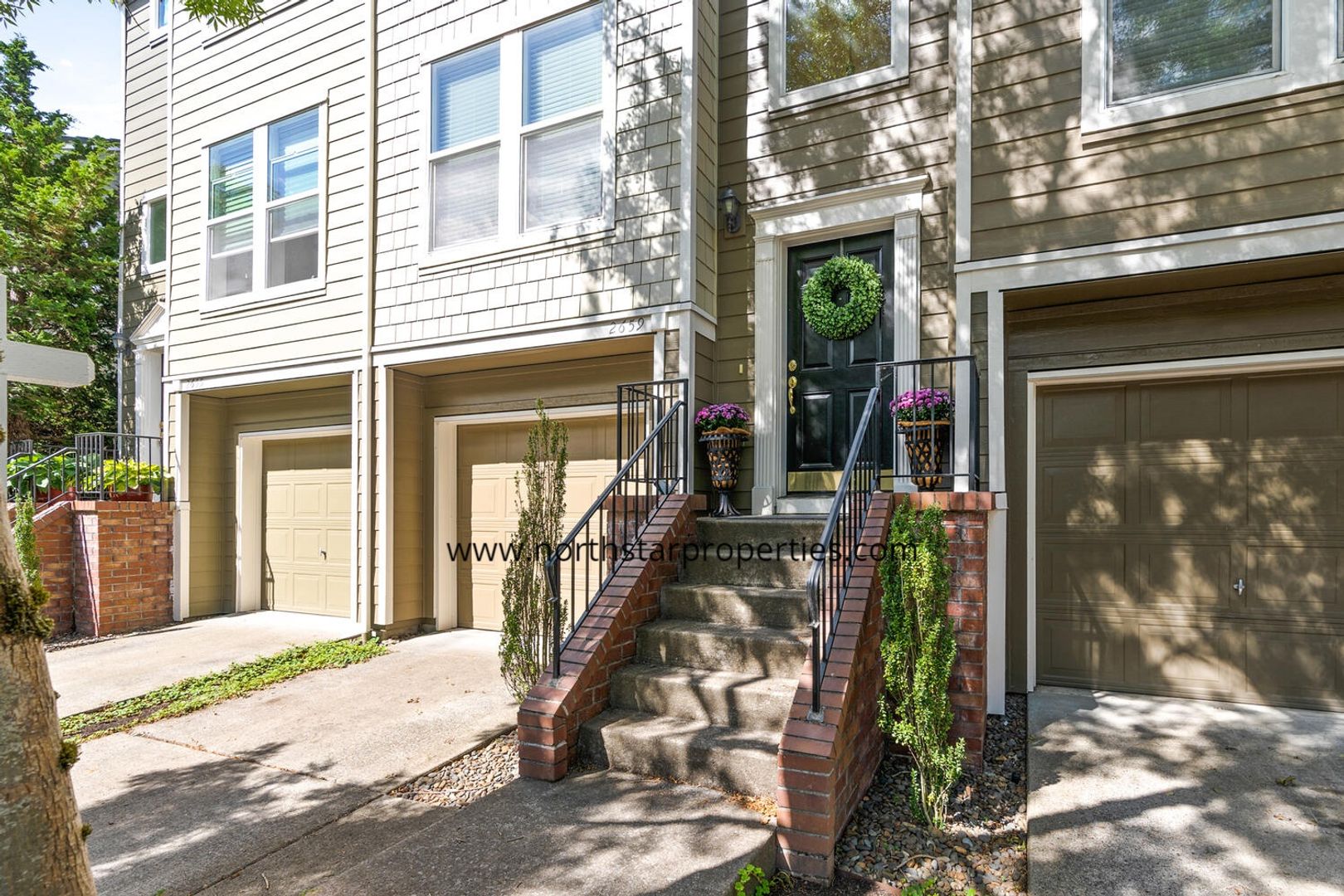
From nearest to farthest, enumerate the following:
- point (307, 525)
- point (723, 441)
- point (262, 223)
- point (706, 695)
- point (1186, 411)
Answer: point (706, 695) → point (1186, 411) → point (723, 441) → point (262, 223) → point (307, 525)

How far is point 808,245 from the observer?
5258mm

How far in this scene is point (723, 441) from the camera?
490 cm

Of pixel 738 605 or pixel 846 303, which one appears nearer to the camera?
pixel 738 605

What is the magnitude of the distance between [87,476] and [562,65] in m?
6.32

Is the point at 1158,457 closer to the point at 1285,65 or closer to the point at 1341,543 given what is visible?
the point at 1341,543

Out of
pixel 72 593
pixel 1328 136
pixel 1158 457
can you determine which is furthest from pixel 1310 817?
pixel 72 593

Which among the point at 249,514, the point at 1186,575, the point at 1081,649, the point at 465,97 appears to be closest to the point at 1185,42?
the point at 1186,575

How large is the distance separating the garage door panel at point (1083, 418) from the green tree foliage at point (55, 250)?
1195 cm

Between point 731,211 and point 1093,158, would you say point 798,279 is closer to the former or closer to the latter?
point 731,211

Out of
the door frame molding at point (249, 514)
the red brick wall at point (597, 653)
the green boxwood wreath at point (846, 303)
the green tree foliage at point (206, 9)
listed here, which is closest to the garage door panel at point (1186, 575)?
the green boxwood wreath at point (846, 303)

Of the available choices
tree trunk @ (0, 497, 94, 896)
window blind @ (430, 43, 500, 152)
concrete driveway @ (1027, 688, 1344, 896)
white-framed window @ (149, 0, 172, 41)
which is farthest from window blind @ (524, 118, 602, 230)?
white-framed window @ (149, 0, 172, 41)

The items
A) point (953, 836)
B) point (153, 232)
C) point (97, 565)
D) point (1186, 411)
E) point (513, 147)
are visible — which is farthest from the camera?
point (153, 232)

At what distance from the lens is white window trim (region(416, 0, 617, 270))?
5.38m

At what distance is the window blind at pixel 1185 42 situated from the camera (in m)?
3.95
